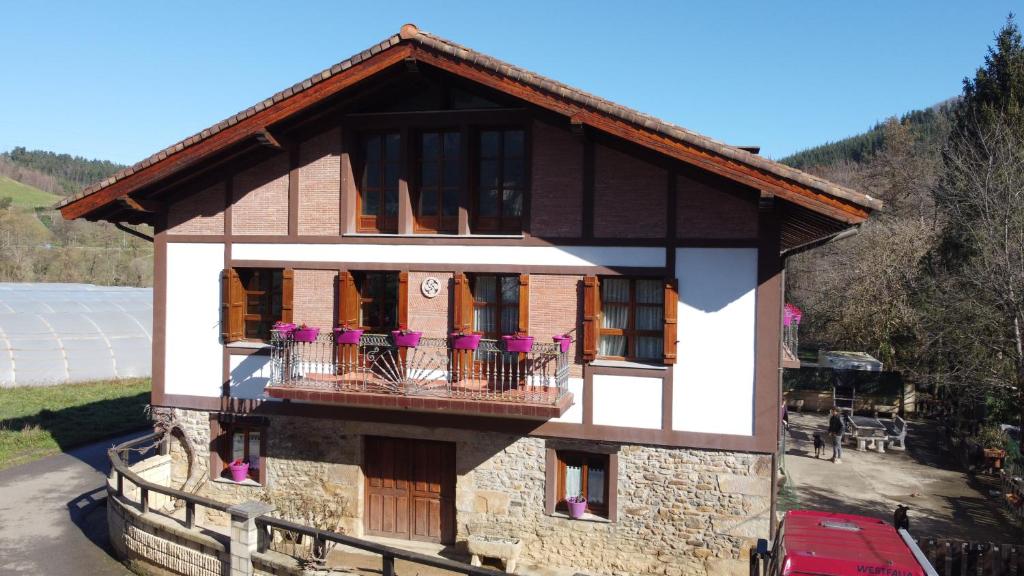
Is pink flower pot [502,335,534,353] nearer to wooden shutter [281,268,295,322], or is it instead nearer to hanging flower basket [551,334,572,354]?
hanging flower basket [551,334,572,354]

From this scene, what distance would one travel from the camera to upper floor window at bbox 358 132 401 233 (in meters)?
13.2

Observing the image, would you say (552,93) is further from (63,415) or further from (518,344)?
(63,415)

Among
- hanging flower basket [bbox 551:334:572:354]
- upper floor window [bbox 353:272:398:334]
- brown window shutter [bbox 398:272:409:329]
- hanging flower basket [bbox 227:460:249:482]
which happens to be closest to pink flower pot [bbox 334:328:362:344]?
brown window shutter [bbox 398:272:409:329]

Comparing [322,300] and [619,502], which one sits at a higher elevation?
[322,300]

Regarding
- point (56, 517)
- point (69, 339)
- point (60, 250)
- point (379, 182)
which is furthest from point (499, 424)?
point (60, 250)

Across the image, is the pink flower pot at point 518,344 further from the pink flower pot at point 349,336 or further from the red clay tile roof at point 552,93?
the red clay tile roof at point 552,93

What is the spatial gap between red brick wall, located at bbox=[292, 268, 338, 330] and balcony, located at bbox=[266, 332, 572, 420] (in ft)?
1.16

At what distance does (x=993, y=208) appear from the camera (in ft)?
66.6

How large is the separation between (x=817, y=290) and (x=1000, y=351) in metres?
17.5

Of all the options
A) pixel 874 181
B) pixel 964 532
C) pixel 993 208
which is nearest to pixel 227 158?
pixel 964 532

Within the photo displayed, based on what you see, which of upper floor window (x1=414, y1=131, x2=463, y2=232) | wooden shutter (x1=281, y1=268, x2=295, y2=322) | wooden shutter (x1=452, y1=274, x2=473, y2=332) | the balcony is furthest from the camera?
wooden shutter (x1=281, y1=268, x2=295, y2=322)

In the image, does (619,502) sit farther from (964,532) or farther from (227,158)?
(227,158)

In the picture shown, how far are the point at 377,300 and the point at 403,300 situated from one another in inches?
32.5

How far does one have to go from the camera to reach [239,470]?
13.7 metres
